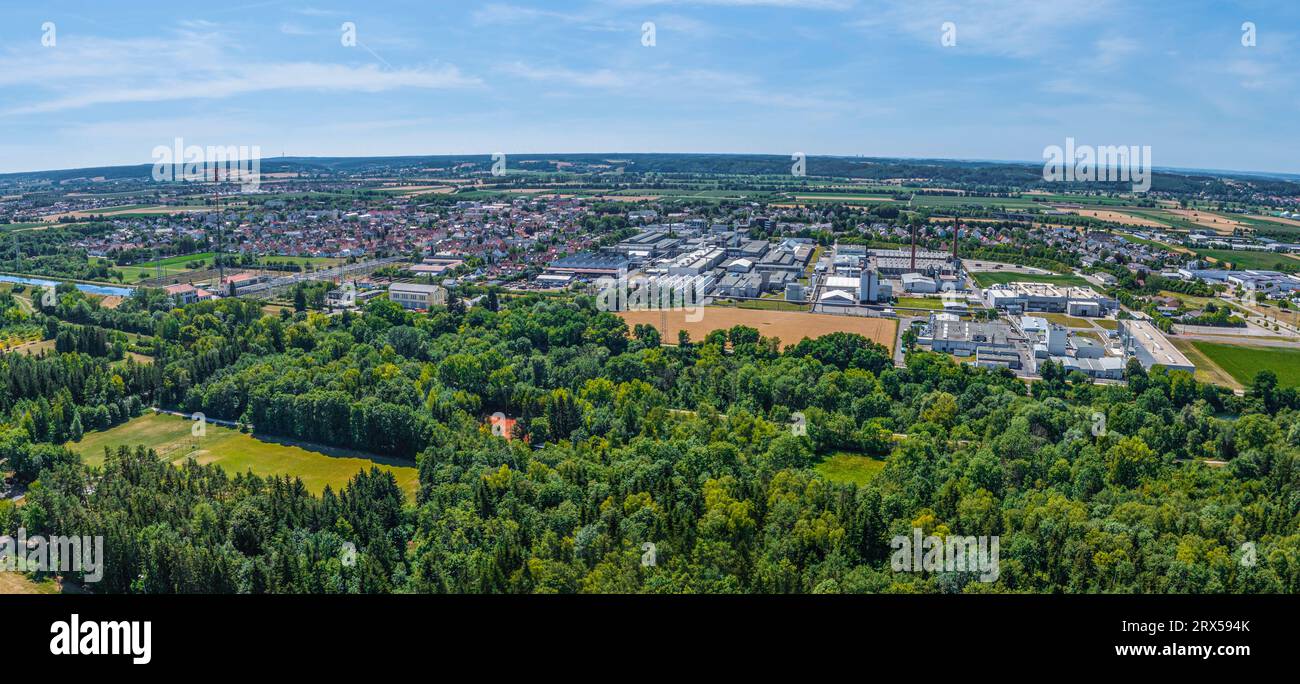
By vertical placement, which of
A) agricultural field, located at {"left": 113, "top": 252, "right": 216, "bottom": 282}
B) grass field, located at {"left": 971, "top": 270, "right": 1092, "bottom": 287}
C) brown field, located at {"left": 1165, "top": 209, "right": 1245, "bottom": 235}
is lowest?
grass field, located at {"left": 971, "top": 270, "right": 1092, "bottom": 287}

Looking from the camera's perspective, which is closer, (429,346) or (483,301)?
(429,346)

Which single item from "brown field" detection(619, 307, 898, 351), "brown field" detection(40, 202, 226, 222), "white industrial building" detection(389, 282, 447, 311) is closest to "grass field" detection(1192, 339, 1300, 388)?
"brown field" detection(619, 307, 898, 351)

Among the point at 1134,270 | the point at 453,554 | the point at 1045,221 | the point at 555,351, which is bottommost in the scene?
the point at 453,554

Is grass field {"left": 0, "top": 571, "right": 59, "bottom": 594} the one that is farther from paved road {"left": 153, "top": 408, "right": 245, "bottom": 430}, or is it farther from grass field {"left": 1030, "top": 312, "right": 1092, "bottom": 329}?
grass field {"left": 1030, "top": 312, "right": 1092, "bottom": 329}

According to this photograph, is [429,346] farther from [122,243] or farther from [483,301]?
[122,243]

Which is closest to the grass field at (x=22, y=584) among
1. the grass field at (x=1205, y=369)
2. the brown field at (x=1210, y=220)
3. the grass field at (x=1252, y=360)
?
the grass field at (x=1205, y=369)
